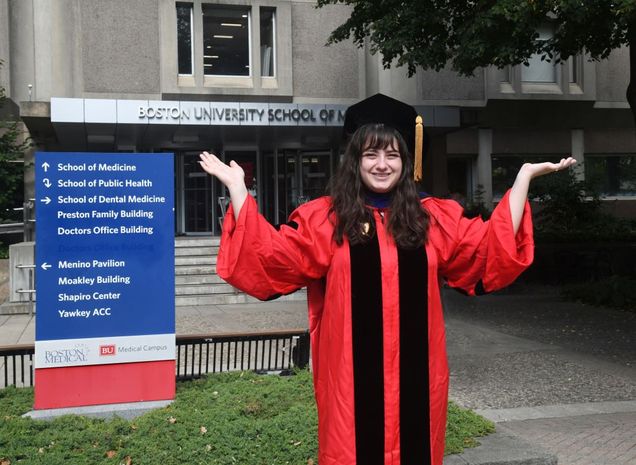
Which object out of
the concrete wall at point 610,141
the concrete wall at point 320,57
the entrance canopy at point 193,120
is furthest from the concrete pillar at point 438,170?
the concrete wall at point 610,141

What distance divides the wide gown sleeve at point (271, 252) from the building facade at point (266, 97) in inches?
586

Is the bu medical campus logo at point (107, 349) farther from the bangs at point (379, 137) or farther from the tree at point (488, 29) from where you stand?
the tree at point (488, 29)

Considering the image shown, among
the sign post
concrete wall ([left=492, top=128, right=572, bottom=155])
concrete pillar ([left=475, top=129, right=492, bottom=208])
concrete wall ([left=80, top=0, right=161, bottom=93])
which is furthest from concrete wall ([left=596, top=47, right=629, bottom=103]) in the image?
the sign post

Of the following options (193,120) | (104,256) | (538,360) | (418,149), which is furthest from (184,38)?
(418,149)

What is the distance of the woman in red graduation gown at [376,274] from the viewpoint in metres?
2.51

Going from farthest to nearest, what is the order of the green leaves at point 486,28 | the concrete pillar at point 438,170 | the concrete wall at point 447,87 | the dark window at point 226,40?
the concrete wall at point 447,87 → the dark window at point 226,40 → the concrete pillar at point 438,170 → the green leaves at point 486,28

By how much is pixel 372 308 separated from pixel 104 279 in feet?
11.6

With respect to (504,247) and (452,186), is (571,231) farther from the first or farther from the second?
(504,247)

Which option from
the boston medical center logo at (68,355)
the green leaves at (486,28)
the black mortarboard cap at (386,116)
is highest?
the green leaves at (486,28)

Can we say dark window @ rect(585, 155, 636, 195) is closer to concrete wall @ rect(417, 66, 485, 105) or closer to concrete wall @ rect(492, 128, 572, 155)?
concrete wall @ rect(492, 128, 572, 155)

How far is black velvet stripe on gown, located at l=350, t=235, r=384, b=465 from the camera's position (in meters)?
2.50

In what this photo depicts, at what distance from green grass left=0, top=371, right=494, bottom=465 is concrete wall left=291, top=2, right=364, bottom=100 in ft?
54.4

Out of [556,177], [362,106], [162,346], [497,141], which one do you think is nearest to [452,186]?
[497,141]

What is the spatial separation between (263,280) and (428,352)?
660 mm
